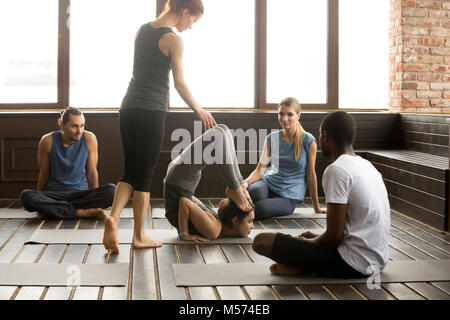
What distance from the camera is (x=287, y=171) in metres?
4.63

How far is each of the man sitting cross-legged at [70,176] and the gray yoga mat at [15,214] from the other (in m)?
0.13

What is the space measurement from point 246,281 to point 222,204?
0.99m

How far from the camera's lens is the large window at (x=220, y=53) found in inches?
229

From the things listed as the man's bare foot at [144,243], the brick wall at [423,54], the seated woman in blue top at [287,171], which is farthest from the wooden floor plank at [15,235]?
the brick wall at [423,54]

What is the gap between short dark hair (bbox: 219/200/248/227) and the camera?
12.2ft

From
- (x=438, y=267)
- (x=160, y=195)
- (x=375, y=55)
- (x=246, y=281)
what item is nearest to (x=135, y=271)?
(x=246, y=281)

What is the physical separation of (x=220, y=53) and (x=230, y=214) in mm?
2693

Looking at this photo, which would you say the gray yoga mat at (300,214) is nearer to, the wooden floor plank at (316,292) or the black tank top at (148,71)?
the black tank top at (148,71)

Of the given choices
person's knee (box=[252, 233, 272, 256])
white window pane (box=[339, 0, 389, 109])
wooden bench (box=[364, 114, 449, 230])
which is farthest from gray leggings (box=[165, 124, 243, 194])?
white window pane (box=[339, 0, 389, 109])

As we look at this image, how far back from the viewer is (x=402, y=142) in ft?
19.6

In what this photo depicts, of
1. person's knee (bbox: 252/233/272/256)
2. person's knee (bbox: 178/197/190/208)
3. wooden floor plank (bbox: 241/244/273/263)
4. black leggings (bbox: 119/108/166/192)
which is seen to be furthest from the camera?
person's knee (bbox: 178/197/190/208)

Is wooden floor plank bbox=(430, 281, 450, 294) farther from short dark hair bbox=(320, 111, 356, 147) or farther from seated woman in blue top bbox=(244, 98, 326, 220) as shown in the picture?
seated woman in blue top bbox=(244, 98, 326, 220)

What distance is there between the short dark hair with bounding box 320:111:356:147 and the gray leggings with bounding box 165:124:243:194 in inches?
31.3
